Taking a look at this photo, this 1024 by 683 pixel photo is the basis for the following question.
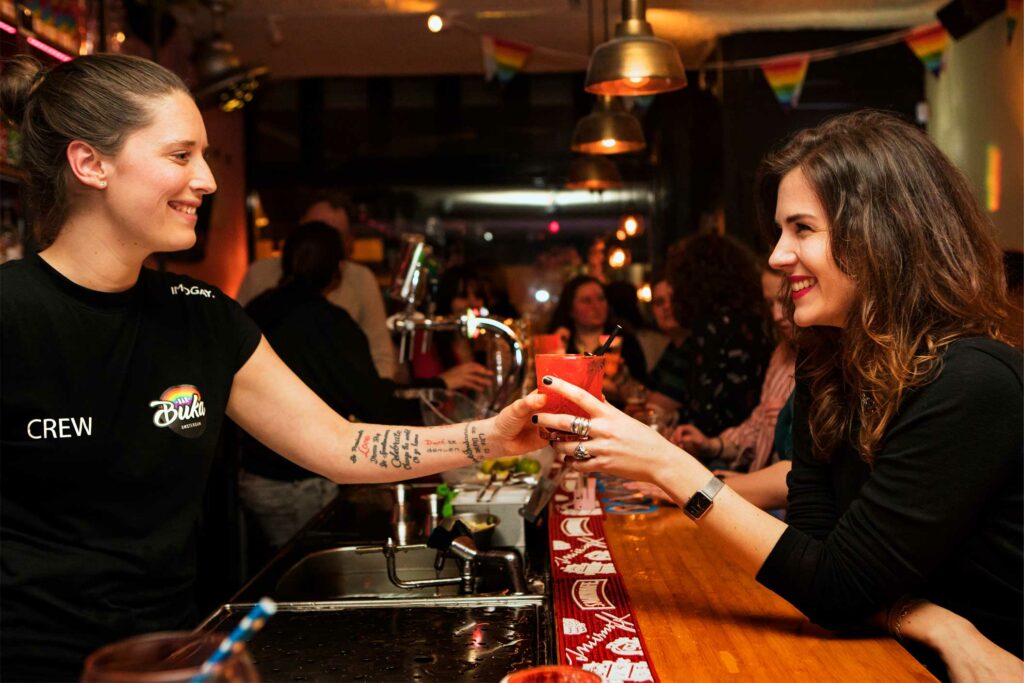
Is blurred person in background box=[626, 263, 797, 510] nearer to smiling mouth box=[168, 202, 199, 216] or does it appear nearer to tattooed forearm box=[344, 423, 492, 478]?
tattooed forearm box=[344, 423, 492, 478]

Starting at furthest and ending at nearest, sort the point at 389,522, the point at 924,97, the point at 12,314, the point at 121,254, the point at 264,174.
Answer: the point at 264,174, the point at 924,97, the point at 389,522, the point at 121,254, the point at 12,314

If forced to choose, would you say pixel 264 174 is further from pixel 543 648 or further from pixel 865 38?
pixel 543 648

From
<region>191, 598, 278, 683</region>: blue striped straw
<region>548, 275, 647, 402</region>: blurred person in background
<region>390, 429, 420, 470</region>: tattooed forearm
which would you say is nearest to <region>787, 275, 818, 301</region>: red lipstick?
<region>390, 429, 420, 470</region>: tattooed forearm

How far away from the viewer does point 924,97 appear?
6668 millimetres

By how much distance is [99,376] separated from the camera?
1.58 metres

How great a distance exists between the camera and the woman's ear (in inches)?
61.7

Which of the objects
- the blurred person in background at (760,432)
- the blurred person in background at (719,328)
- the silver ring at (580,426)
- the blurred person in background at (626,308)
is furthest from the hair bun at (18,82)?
the blurred person in background at (626,308)

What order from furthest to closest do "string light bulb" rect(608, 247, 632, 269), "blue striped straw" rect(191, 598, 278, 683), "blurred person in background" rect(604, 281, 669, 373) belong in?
1. "string light bulb" rect(608, 247, 632, 269)
2. "blurred person in background" rect(604, 281, 669, 373)
3. "blue striped straw" rect(191, 598, 278, 683)

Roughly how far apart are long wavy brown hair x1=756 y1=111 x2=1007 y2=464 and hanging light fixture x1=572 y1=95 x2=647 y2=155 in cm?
278

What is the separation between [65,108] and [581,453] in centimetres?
100

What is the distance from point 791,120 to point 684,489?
18.7 ft

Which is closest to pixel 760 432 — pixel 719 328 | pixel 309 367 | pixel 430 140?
pixel 719 328

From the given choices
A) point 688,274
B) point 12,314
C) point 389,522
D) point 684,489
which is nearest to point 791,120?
point 688,274

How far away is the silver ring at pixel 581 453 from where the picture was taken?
1.67m
